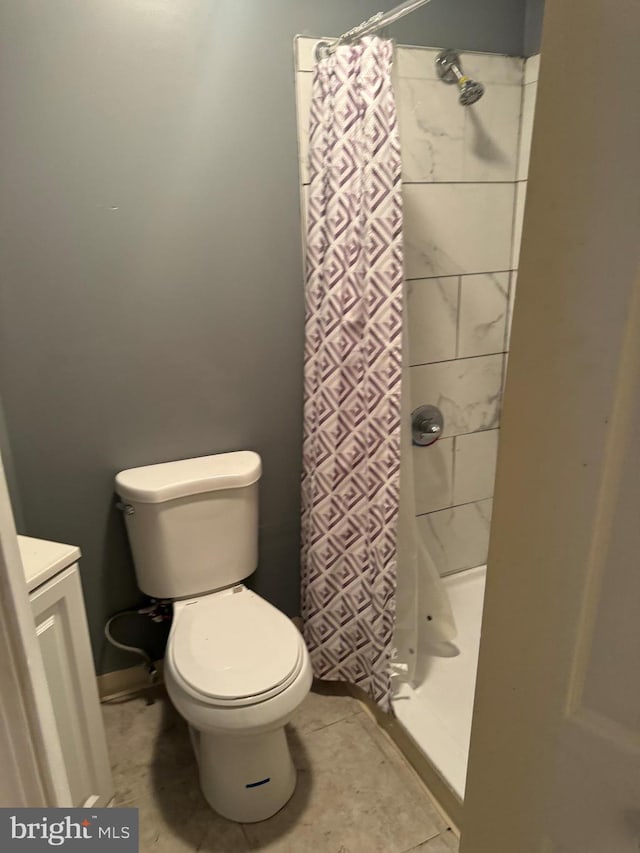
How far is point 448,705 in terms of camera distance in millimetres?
1784

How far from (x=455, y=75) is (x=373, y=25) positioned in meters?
0.43

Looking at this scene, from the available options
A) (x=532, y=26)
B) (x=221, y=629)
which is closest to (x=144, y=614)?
(x=221, y=629)

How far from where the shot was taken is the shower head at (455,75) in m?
1.76

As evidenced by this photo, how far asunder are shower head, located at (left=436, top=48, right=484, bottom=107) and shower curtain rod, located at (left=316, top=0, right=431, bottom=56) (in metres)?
0.28

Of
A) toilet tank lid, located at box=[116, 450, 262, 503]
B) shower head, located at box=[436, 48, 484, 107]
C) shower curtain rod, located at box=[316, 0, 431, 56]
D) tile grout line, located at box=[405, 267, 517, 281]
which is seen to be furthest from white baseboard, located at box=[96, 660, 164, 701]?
shower head, located at box=[436, 48, 484, 107]

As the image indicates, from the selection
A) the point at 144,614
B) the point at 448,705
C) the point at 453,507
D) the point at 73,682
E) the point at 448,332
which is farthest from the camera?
the point at 453,507

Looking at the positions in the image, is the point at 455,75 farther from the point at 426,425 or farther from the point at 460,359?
the point at 426,425

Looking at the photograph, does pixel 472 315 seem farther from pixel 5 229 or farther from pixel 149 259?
pixel 5 229

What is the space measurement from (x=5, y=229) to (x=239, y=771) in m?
1.52

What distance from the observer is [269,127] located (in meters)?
1.65

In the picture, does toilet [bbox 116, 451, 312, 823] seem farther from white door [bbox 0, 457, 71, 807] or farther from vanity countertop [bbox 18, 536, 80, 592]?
white door [bbox 0, 457, 71, 807]

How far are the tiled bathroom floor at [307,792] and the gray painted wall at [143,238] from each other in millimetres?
284

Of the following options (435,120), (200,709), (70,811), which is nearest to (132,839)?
(70,811)

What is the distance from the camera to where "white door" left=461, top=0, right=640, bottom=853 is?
1.43 ft
